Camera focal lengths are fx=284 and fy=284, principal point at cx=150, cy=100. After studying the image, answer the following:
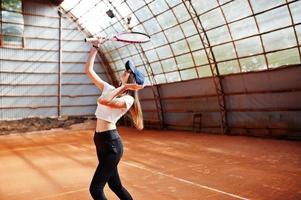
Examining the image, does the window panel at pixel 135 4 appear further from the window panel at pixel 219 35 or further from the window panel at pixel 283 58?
the window panel at pixel 283 58

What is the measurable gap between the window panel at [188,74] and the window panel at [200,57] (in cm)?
59

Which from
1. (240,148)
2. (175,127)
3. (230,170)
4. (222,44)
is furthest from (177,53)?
(230,170)

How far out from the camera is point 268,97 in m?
12.3

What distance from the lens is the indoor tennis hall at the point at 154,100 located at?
15.8ft

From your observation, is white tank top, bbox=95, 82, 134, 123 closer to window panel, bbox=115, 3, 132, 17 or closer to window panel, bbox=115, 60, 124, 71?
window panel, bbox=115, 3, 132, 17

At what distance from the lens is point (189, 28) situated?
46.7ft

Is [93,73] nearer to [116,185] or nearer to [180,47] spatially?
[116,185]

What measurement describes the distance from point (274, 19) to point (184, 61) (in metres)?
5.39

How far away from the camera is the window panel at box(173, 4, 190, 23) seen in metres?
13.8

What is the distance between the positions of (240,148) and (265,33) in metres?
4.91

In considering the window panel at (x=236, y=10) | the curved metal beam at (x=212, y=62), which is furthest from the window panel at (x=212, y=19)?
the window panel at (x=236, y=10)

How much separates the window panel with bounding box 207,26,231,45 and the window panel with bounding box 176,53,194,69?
1.76m

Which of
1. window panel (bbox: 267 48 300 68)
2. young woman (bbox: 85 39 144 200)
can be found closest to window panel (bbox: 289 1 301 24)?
window panel (bbox: 267 48 300 68)

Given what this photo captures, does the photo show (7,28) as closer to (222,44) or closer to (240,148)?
(222,44)
